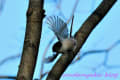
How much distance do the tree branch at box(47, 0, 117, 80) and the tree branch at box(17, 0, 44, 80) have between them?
58mm

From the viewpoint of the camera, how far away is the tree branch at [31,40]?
29 cm

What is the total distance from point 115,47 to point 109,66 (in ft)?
0.31

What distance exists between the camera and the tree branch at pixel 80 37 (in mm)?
341

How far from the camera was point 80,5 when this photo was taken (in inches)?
35.5

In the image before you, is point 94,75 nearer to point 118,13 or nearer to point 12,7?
point 118,13

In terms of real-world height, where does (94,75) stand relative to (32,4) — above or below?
below

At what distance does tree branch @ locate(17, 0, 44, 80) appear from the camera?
0.29 m

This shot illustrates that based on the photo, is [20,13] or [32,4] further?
[20,13]

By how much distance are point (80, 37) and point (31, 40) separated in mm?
113

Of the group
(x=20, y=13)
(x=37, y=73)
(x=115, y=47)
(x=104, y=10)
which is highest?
(x=104, y=10)

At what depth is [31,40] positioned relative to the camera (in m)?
0.31

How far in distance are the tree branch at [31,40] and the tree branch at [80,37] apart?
0.19 ft

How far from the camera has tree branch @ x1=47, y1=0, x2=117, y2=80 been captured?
1.12 feet

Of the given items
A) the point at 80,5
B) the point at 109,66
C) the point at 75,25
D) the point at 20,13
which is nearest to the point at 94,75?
the point at 109,66
